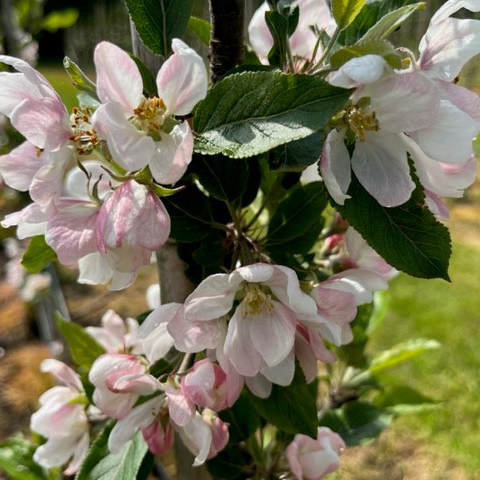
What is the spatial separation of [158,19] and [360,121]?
0.78ft

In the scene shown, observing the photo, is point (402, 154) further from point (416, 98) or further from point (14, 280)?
Answer: point (14, 280)

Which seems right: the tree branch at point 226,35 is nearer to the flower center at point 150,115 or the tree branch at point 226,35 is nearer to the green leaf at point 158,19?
the green leaf at point 158,19

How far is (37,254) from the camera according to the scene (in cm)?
74

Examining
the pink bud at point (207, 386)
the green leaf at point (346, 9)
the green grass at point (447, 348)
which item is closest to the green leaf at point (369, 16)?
the green leaf at point (346, 9)

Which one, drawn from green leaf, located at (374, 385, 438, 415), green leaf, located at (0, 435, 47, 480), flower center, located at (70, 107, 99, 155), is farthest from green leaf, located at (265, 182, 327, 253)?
green leaf, located at (0, 435, 47, 480)

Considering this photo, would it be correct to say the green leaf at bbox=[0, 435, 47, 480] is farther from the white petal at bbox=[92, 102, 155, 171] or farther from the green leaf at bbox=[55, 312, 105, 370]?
the white petal at bbox=[92, 102, 155, 171]

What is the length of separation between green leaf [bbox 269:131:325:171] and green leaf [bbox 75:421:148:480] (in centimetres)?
46

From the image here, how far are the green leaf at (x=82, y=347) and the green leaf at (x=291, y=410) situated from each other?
40 cm

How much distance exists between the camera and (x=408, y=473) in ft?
6.93

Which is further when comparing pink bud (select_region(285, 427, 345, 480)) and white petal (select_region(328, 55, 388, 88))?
pink bud (select_region(285, 427, 345, 480))

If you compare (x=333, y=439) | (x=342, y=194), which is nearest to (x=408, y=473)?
(x=333, y=439)

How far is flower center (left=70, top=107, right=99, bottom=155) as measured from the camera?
563 mm

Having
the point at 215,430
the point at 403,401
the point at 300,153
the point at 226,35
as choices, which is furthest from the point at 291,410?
the point at 403,401

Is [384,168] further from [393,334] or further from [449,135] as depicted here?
[393,334]
